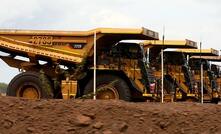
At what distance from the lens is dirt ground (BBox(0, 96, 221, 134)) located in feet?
21.1

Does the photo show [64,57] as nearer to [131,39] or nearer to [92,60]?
[92,60]

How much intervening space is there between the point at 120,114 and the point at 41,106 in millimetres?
1042

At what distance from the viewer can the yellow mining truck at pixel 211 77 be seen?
787 inches

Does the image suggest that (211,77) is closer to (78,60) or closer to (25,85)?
(78,60)

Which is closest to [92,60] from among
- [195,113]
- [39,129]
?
[195,113]

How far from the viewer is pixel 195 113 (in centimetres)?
779

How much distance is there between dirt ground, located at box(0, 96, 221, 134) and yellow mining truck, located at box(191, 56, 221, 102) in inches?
491

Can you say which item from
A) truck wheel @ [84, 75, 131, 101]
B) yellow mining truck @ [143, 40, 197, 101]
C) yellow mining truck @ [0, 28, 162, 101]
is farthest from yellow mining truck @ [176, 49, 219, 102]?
truck wheel @ [84, 75, 131, 101]

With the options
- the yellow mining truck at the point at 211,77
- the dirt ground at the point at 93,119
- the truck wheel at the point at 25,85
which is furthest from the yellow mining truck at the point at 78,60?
the dirt ground at the point at 93,119

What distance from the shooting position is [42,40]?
48.8 ft

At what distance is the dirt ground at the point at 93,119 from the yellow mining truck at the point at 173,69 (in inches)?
337

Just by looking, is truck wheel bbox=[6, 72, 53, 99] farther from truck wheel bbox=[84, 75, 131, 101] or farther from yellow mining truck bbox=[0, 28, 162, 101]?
truck wheel bbox=[84, 75, 131, 101]

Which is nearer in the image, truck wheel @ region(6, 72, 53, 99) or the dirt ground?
the dirt ground

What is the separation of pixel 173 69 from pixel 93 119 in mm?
12167
